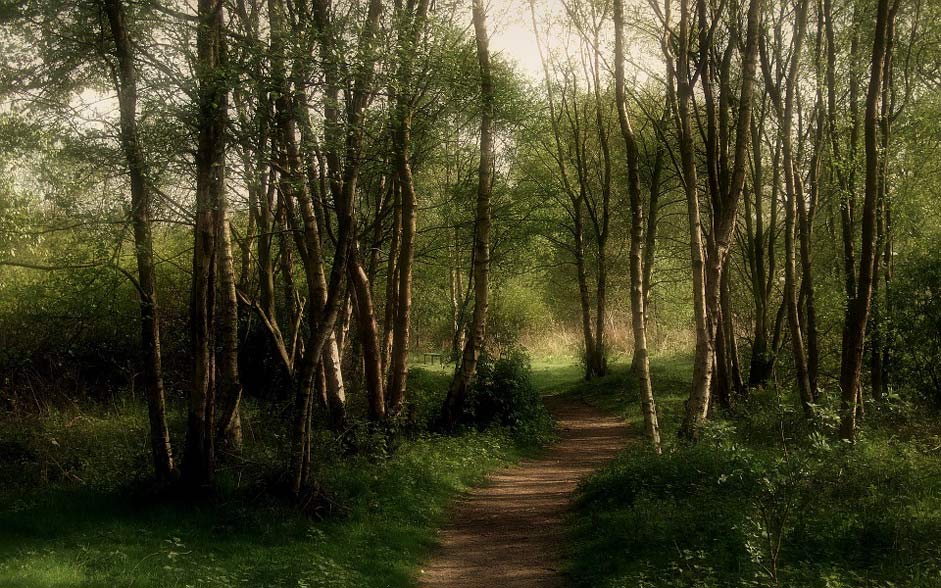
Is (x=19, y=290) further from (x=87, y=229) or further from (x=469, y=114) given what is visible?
(x=469, y=114)

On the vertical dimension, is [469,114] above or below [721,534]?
above

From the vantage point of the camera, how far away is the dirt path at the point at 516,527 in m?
8.80

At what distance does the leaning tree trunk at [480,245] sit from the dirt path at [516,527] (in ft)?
7.58

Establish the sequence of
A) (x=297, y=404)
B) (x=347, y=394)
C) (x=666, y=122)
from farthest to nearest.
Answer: (x=666, y=122), (x=347, y=394), (x=297, y=404)

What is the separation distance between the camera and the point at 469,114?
14500mm

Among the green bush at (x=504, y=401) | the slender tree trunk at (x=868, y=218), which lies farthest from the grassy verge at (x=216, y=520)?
the slender tree trunk at (x=868, y=218)

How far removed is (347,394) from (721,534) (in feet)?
Answer: 38.4

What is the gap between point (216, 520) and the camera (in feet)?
31.0

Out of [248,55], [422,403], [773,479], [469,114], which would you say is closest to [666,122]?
[469,114]

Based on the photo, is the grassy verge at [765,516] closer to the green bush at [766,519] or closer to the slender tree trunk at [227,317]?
the green bush at [766,519]

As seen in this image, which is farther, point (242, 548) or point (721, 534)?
point (242, 548)

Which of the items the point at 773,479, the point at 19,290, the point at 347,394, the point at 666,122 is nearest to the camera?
the point at 773,479

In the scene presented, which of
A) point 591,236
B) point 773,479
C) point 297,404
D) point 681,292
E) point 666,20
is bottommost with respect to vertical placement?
point 773,479

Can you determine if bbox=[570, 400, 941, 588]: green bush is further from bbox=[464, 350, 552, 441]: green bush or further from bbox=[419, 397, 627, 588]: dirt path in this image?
bbox=[464, 350, 552, 441]: green bush
